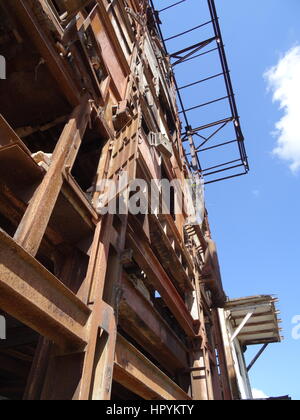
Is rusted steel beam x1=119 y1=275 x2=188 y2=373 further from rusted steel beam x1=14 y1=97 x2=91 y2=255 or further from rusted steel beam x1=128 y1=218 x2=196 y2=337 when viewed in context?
rusted steel beam x1=14 y1=97 x2=91 y2=255

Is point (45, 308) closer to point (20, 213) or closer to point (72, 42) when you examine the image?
point (20, 213)

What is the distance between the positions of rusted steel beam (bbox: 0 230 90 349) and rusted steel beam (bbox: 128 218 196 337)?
216 cm

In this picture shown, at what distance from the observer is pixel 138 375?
390 cm

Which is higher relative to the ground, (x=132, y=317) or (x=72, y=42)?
(x=72, y=42)

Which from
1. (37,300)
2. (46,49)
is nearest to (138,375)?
(37,300)

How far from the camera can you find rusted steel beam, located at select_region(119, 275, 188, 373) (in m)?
4.57

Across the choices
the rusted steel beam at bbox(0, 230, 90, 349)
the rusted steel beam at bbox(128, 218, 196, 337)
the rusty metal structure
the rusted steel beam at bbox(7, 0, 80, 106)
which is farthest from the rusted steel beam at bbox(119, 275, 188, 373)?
the rusted steel beam at bbox(7, 0, 80, 106)

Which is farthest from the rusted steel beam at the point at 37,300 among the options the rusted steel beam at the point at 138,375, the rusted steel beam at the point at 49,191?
the rusted steel beam at the point at 138,375

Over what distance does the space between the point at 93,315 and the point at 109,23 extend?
7.60 meters

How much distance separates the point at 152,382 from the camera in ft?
13.9

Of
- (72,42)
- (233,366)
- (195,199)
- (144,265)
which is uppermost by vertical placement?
(195,199)

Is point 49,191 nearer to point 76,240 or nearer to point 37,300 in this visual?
point 76,240

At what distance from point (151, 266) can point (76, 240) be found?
6.07ft
